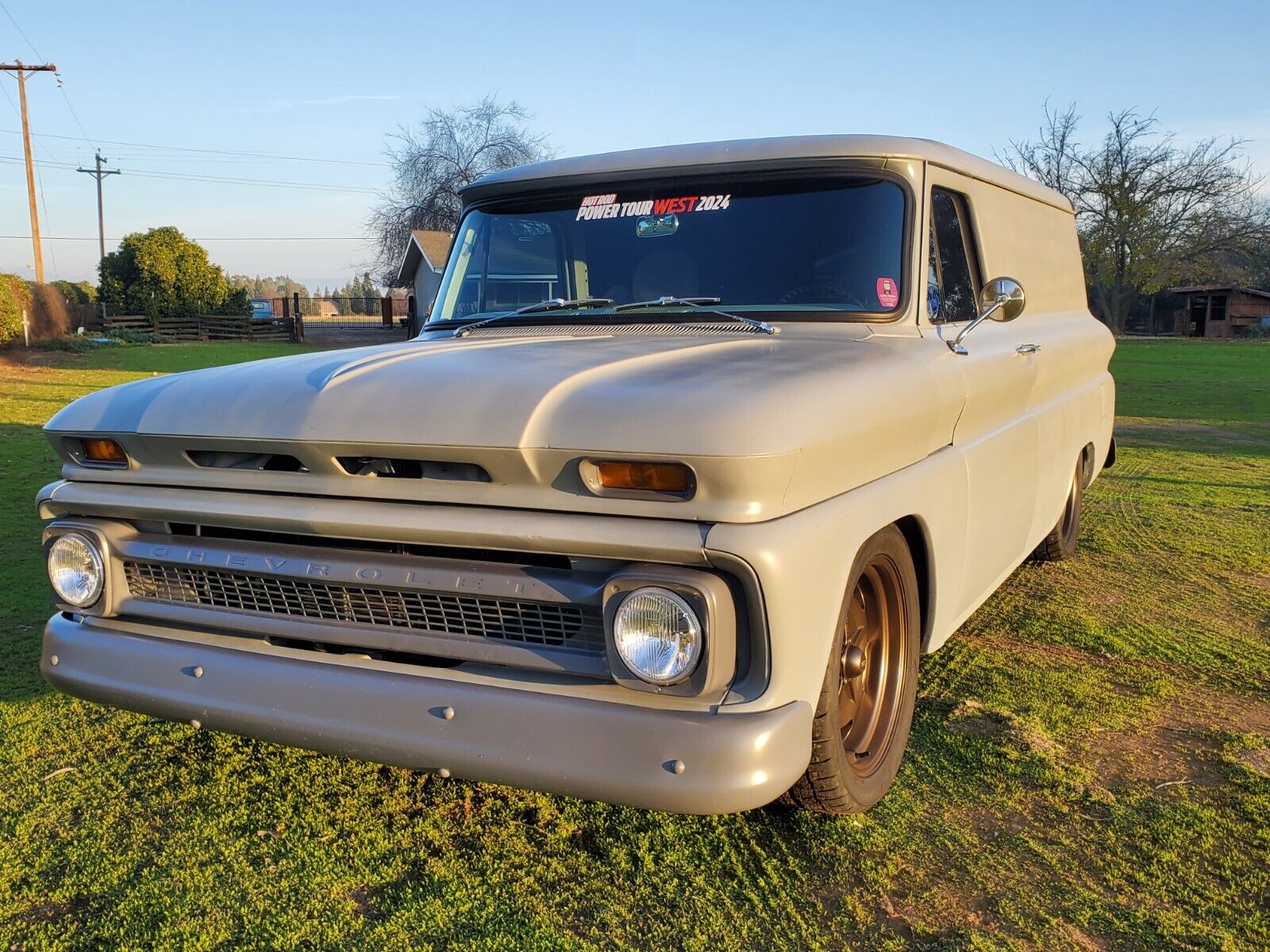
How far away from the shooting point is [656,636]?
229 cm

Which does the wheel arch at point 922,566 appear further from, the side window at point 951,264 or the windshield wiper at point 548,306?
the windshield wiper at point 548,306

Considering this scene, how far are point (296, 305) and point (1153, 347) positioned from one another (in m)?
32.0

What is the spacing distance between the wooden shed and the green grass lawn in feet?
167

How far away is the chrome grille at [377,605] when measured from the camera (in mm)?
2457

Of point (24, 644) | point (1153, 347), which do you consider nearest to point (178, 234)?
point (1153, 347)

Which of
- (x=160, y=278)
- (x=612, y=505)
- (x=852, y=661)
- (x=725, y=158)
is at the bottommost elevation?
(x=852, y=661)

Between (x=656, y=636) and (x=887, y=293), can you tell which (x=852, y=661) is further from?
(x=887, y=293)

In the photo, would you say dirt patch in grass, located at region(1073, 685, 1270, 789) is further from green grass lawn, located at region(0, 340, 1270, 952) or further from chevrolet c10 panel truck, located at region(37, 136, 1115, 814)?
chevrolet c10 panel truck, located at region(37, 136, 1115, 814)

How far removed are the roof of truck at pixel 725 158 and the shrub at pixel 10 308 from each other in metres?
24.5

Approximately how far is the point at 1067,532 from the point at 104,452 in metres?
5.05

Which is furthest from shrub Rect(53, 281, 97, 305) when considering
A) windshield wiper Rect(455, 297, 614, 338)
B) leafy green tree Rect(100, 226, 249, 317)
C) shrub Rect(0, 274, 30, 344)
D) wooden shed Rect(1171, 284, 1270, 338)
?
wooden shed Rect(1171, 284, 1270, 338)

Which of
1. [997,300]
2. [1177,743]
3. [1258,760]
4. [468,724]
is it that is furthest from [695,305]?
[1258,760]

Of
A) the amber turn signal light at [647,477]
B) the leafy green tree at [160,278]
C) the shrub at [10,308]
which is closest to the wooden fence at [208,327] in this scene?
the leafy green tree at [160,278]

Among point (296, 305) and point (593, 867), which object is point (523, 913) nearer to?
point (593, 867)
